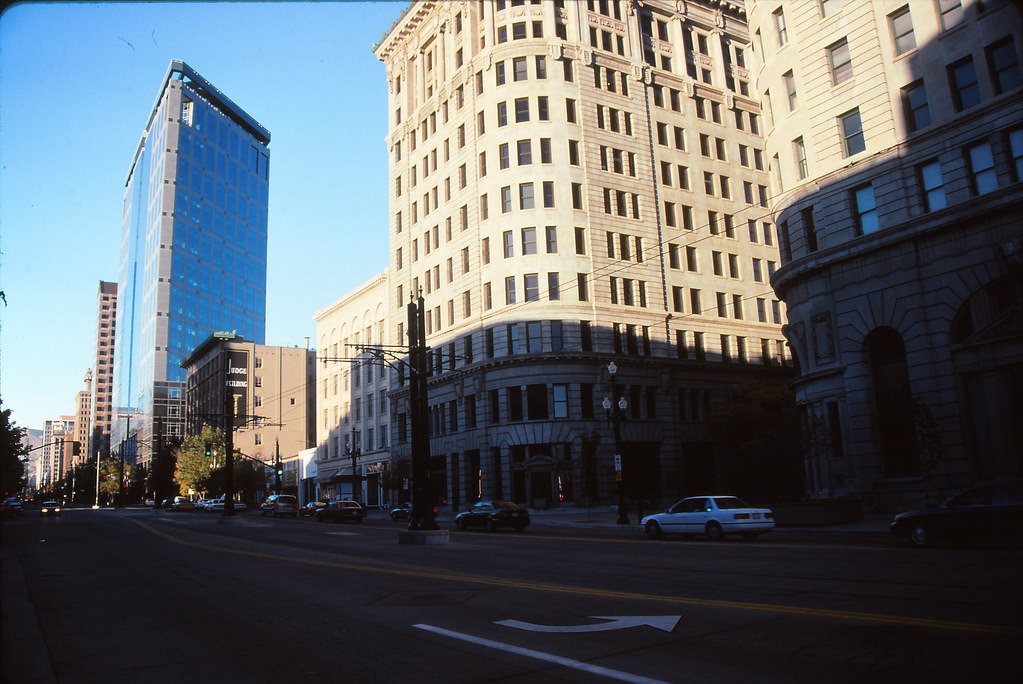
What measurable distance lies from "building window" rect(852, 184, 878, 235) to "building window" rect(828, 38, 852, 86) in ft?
18.4

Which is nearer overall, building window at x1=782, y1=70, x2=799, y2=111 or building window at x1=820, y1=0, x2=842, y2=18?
building window at x1=820, y1=0, x2=842, y2=18

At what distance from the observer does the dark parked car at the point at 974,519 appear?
17828 millimetres

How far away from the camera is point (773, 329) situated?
67625 millimetres

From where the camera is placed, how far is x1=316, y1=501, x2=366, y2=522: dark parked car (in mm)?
50656

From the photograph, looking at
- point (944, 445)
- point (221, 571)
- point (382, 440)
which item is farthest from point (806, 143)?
point (382, 440)

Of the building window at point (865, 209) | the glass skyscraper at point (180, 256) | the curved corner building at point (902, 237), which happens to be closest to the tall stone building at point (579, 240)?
the curved corner building at point (902, 237)

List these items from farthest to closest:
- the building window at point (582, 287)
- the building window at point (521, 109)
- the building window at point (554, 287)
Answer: the building window at point (521, 109) → the building window at point (582, 287) → the building window at point (554, 287)

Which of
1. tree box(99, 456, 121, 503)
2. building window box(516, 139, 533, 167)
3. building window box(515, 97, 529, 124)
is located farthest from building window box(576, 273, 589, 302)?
tree box(99, 456, 121, 503)

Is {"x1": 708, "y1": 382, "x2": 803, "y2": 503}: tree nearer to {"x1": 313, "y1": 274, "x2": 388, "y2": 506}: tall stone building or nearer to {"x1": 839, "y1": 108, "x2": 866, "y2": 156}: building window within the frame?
{"x1": 839, "y1": 108, "x2": 866, "y2": 156}: building window

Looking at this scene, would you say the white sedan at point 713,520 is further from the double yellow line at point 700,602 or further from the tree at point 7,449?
the tree at point 7,449

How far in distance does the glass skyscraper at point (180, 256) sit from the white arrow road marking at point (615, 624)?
163 meters

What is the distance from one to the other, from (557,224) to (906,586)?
4753 centimetres

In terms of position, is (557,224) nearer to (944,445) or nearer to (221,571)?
(944,445)

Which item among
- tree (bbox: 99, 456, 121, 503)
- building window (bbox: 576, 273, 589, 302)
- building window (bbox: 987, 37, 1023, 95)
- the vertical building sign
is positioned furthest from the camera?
tree (bbox: 99, 456, 121, 503)
